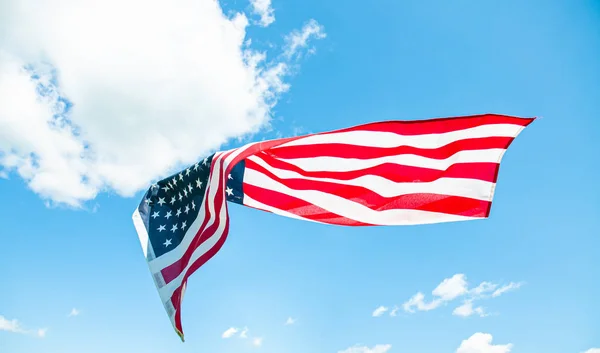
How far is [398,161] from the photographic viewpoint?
330 inches

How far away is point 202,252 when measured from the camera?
8.67 m

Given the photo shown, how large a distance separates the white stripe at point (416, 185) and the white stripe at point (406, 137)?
2.36 ft

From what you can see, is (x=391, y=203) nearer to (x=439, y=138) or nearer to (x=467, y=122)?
(x=439, y=138)

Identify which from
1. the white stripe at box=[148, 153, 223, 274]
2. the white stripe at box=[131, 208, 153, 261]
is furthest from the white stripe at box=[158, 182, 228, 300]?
the white stripe at box=[131, 208, 153, 261]

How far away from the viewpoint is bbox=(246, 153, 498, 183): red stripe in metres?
7.59

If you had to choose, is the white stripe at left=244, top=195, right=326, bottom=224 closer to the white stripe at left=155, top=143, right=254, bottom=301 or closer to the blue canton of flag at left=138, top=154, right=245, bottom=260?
the blue canton of flag at left=138, top=154, right=245, bottom=260

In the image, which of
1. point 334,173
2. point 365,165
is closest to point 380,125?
point 365,165

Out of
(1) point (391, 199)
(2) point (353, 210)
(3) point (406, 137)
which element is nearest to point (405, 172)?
(1) point (391, 199)

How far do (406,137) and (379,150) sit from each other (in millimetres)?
635

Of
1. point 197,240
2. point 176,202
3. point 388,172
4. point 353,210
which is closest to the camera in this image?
point 388,172

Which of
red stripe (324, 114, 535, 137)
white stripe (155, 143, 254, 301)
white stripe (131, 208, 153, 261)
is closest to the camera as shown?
red stripe (324, 114, 535, 137)

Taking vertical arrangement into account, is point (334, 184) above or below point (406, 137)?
below

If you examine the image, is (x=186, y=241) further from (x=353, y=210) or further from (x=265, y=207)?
(x=353, y=210)

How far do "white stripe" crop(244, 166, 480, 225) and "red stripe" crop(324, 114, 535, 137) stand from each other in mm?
1516
